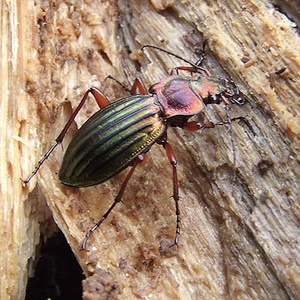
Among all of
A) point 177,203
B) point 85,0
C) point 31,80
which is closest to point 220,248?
point 177,203

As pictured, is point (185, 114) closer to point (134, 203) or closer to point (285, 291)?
point (134, 203)

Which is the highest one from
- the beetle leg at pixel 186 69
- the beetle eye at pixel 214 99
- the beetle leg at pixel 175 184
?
the beetle leg at pixel 186 69

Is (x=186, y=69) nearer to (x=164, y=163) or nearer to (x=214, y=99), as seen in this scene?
(x=214, y=99)

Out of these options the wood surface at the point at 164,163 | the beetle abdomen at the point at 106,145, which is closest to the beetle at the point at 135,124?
the beetle abdomen at the point at 106,145

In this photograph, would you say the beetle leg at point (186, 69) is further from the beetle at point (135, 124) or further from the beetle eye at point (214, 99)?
the beetle eye at point (214, 99)

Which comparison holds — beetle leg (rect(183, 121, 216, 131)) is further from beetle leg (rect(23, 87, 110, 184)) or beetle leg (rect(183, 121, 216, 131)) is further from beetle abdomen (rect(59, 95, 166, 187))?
beetle leg (rect(23, 87, 110, 184))

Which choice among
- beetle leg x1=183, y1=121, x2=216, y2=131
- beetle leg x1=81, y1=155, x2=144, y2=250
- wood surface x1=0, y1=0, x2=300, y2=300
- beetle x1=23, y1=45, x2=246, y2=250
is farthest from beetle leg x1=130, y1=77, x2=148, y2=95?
beetle leg x1=81, y1=155, x2=144, y2=250
